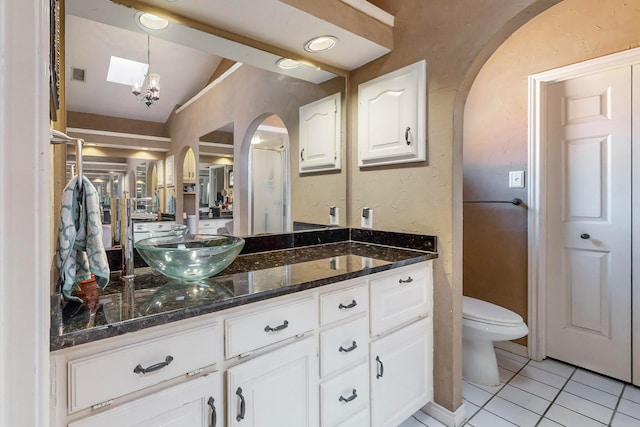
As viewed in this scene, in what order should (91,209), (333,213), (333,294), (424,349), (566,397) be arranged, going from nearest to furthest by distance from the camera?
(91,209) → (333,294) → (424,349) → (566,397) → (333,213)

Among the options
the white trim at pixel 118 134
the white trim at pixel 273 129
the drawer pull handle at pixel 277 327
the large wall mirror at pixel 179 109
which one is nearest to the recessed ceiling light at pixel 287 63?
the large wall mirror at pixel 179 109


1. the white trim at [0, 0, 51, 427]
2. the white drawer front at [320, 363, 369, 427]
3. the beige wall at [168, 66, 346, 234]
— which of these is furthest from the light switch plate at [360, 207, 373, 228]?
the white trim at [0, 0, 51, 427]

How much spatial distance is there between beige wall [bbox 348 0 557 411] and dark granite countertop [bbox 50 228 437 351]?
124 millimetres

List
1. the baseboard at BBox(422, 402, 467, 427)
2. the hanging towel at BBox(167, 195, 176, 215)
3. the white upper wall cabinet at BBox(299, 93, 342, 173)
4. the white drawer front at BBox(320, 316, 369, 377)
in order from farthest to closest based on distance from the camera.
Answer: the white upper wall cabinet at BBox(299, 93, 342, 173) → the baseboard at BBox(422, 402, 467, 427) → the hanging towel at BBox(167, 195, 176, 215) → the white drawer front at BBox(320, 316, 369, 377)

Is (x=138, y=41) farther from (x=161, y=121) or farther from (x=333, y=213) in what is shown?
(x=333, y=213)

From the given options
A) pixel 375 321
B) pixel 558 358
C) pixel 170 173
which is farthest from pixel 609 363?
pixel 170 173

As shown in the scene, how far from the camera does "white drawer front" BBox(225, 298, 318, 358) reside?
3.30 feet

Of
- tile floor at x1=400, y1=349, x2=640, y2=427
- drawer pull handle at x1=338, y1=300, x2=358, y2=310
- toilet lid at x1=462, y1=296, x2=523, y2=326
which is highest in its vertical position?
drawer pull handle at x1=338, y1=300, x2=358, y2=310

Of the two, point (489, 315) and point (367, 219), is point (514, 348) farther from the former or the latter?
point (367, 219)

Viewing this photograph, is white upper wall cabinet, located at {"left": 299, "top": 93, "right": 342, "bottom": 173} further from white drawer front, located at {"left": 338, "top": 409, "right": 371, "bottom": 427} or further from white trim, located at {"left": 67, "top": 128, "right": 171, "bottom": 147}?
white drawer front, located at {"left": 338, "top": 409, "right": 371, "bottom": 427}

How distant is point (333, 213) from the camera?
2.17m

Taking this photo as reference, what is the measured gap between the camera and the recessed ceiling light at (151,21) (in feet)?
4.52

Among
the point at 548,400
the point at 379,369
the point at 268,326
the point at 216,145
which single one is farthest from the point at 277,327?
the point at 548,400

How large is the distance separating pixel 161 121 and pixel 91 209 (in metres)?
0.74
